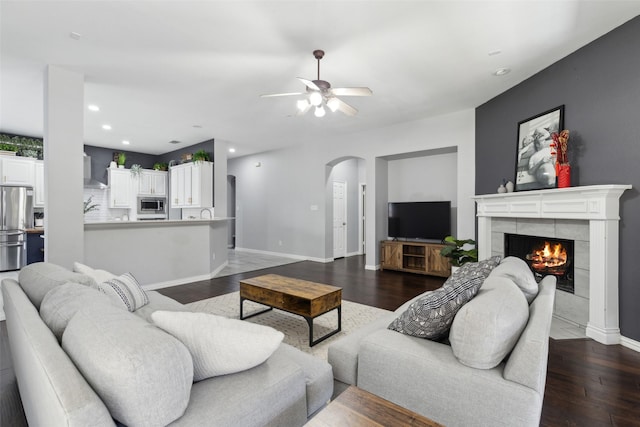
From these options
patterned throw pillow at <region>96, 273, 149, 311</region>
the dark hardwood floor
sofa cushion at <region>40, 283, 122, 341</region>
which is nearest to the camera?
sofa cushion at <region>40, 283, 122, 341</region>

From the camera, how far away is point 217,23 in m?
2.66

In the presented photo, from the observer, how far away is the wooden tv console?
17.8ft

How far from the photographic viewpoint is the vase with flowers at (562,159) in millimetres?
3129

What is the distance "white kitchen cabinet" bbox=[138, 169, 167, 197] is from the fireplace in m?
7.82

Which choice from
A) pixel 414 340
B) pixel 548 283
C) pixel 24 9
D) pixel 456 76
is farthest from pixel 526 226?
pixel 24 9

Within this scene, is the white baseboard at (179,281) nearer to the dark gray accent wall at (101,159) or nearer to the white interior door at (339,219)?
the white interior door at (339,219)

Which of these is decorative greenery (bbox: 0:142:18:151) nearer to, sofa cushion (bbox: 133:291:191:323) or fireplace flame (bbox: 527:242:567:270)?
sofa cushion (bbox: 133:291:191:323)

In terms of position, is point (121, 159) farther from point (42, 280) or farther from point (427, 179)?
point (427, 179)

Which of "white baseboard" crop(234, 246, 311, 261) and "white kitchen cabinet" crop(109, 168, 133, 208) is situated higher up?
"white kitchen cabinet" crop(109, 168, 133, 208)

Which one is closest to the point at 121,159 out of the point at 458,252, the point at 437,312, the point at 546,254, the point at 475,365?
the point at 458,252

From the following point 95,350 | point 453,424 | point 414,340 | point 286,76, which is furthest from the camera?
point 286,76

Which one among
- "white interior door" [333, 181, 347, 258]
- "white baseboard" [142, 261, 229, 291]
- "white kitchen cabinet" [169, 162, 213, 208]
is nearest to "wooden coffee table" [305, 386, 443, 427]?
"white baseboard" [142, 261, 229, 291]

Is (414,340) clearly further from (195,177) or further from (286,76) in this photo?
(195,177)

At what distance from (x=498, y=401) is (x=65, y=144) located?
440 centimetres
